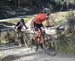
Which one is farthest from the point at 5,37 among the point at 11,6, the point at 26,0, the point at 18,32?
the point at 26,0

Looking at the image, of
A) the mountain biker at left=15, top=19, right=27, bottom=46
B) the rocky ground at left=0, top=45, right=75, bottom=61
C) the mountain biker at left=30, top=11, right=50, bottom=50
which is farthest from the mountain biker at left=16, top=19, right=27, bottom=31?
the mountain biker at left=30, top=11, right=50, bottom=50

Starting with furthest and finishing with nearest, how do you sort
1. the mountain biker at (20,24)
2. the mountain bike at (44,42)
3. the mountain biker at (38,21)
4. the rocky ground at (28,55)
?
the mountain biker at (20,24) < the mountain bike at (44,42) < the mountain biker at (38,21) < the rocky ground at (28,55)

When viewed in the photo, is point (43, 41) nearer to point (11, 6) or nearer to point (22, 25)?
point (22, 25)

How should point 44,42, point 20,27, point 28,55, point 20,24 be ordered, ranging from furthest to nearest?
point 20,27 < point 20,24 < point 44,42 < point 28,55

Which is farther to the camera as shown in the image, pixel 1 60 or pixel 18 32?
pixel 18 32

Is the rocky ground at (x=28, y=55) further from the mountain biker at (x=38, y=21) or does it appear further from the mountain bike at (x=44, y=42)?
the mountain biker at (x=38, y=21)

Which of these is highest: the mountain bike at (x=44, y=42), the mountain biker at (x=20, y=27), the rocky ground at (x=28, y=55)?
the mountain biker at (x=20, y=27)

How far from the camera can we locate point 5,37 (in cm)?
1650

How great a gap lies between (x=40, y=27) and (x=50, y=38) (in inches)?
36.3

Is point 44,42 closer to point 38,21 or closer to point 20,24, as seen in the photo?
point 38,21

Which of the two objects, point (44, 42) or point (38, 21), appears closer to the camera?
point (38, 21)

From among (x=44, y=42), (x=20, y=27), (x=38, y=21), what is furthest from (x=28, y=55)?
(x=20, y=27)

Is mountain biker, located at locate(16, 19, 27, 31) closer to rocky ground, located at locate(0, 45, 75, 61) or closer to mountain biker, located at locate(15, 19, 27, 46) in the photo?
mountain biker, located at locate(15, 19, 27, 46)

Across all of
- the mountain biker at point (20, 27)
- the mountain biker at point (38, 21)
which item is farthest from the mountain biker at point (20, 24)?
the mountain biker at point (38, 21)
